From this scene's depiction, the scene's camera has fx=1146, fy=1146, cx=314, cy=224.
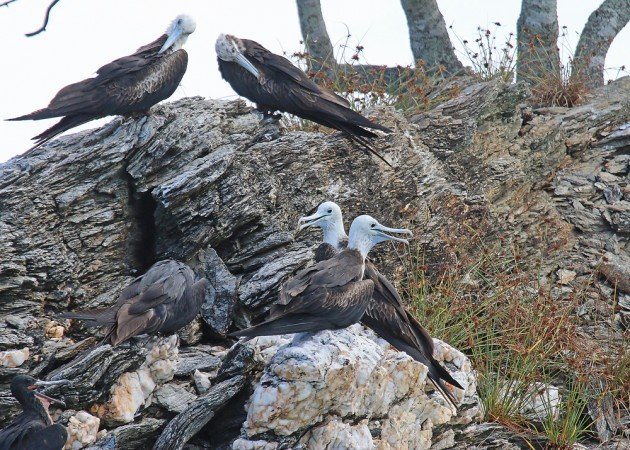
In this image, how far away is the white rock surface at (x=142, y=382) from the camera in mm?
7121

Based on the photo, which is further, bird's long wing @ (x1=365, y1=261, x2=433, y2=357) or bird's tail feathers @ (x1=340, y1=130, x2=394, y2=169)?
bird's tail feathers @ (x1=340, y1=130, x2=394, y2=169)

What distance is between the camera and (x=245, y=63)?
963 cm

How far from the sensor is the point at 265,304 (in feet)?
28.3

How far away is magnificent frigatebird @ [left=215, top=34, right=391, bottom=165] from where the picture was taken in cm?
955

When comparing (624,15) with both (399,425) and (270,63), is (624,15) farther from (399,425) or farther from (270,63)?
(399,425)

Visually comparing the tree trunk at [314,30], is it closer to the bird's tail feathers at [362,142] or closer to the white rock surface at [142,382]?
the bird's tail feathers at [362,142]

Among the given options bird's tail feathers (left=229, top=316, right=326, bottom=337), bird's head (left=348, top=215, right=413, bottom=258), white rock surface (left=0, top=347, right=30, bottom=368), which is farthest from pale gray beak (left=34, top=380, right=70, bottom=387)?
bird's head (left=348, top=215, right=413, bottom=258)

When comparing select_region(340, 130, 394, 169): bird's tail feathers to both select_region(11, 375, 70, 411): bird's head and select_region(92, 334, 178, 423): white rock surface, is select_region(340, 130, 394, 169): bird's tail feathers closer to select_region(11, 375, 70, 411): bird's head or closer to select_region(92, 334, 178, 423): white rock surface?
select_region(92, 334, 178, 423): white rock surface

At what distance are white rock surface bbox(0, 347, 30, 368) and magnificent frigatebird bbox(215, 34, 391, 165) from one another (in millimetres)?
3122

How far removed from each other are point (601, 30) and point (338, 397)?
25.9 feet

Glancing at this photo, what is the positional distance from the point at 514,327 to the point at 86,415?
3.62 metres

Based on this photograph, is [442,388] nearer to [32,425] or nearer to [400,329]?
[400,329]

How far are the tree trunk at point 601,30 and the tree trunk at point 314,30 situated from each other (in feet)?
9.31

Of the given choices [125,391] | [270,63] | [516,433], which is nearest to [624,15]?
[270,63]
